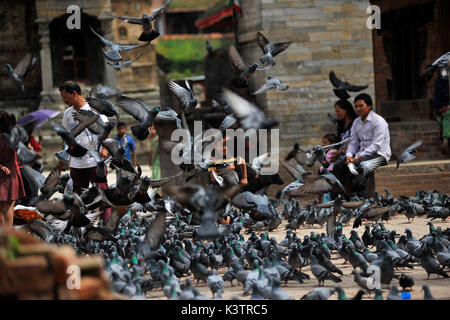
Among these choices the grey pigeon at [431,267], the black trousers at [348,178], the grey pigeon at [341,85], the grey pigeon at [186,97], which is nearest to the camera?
the grey pigeon at [431,267]

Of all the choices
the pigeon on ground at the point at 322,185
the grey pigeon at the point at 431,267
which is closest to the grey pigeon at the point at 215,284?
the grey pigeon at the point at 431,267

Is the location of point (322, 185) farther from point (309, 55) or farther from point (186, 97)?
point (309, 55)

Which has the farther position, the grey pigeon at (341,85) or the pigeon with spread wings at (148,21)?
the grey pigeon at (341,85)

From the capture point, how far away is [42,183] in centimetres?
992

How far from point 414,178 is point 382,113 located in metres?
3.63

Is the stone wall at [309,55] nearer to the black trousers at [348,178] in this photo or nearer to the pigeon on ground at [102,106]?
the black trousers at [348,178]

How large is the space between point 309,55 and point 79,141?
7188 mm

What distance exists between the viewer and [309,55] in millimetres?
14984

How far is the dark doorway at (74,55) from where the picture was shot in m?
27.6

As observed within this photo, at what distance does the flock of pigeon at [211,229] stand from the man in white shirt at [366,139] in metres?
0.18

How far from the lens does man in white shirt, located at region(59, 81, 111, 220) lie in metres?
8.76

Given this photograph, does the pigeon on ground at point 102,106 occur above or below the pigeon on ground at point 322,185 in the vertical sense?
above

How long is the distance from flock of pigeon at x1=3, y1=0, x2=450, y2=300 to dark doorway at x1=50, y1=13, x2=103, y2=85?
17.2 m
